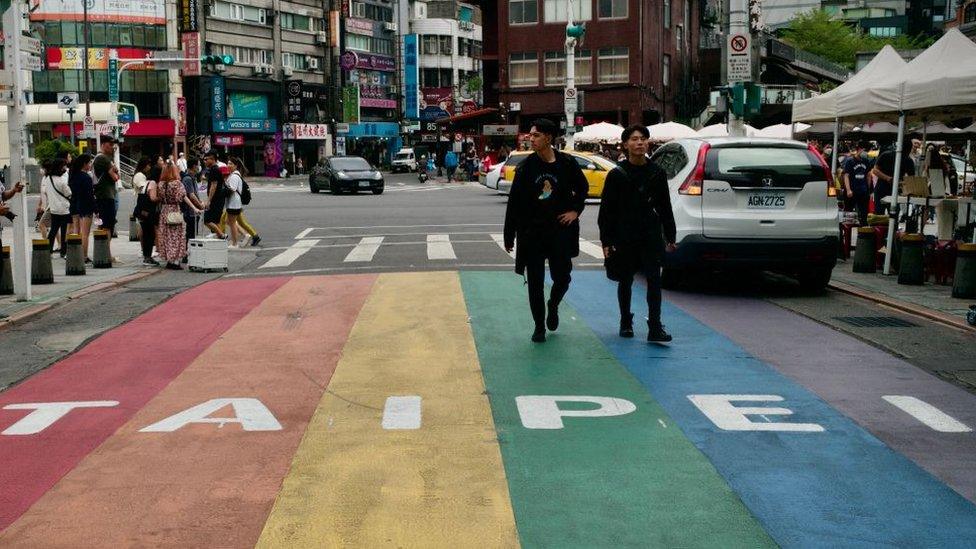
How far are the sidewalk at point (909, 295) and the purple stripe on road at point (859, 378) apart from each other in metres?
1.23

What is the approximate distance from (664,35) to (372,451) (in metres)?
63.0

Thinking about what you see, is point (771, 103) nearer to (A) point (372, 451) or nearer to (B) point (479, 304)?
(B) point (479, 304)

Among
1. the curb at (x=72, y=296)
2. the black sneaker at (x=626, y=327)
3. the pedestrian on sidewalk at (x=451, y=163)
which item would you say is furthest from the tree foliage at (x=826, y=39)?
the black sneaker at (x=626, y=327)

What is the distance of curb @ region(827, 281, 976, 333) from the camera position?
1098 centimetres

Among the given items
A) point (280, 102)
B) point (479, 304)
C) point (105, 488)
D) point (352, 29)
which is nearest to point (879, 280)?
point (479, 304)

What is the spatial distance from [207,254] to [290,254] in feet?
9.01

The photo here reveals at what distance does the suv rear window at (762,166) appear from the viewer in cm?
1292

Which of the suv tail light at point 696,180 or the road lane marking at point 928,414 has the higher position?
the suv tail light at point 696,180

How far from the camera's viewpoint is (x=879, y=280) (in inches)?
579

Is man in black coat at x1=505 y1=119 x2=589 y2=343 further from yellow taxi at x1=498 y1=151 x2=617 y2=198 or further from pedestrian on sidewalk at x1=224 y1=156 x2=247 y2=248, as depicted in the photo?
yellow taxi at x1=498 y1=151 x2=617 y2=198

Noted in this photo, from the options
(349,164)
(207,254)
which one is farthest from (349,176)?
(207,254)

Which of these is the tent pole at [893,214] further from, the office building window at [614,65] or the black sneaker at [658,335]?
the office building window at [614,65]

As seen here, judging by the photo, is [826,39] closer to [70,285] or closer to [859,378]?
[70,285]

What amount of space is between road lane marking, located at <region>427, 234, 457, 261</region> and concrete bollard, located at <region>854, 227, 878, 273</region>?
6.02 m
